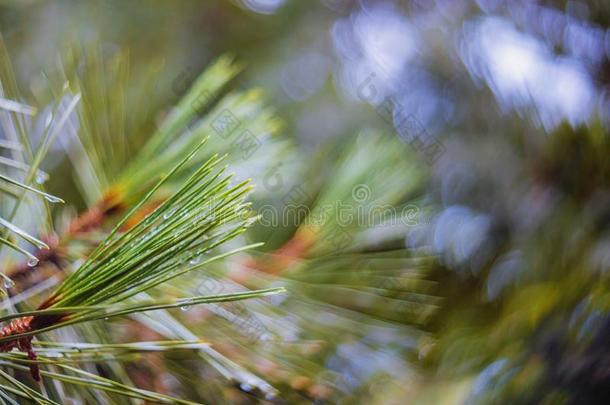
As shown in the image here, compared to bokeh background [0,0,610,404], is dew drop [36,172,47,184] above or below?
above

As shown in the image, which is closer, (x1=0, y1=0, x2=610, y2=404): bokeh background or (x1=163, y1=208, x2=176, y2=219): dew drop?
(x1=163, y1=208, x2=176, y2=219): dew drop

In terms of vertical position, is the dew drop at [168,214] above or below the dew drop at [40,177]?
below

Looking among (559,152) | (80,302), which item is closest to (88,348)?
(80,302)

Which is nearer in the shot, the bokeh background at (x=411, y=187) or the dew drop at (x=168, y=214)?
the dew drop at (x=168, y=214)

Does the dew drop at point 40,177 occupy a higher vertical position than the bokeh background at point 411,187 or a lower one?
higher

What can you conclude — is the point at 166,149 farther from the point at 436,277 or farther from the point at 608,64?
the point at 608,64

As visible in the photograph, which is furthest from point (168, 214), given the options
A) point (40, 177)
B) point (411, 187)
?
point (411, 187)

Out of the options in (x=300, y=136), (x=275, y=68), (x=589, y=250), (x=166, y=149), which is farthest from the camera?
(x=275, y=68)

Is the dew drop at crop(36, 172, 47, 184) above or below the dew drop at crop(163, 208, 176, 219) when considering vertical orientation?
above
